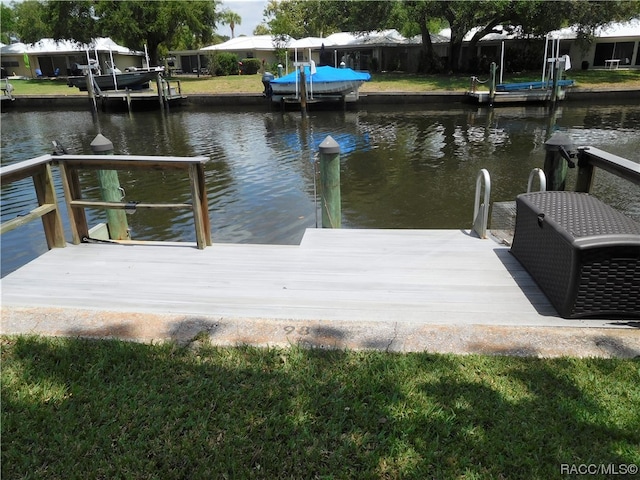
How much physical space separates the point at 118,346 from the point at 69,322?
0.55m

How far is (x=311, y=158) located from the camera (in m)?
14.2

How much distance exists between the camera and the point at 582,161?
5031 mm

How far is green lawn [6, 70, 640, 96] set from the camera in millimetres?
27969

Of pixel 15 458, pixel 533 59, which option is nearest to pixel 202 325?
pixel 15 458

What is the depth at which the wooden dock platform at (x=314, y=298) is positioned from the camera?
3.03 meters

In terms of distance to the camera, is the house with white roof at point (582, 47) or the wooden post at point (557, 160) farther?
the house with white roof at point (582, 47)

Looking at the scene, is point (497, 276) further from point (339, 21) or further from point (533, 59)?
point (339, 21)

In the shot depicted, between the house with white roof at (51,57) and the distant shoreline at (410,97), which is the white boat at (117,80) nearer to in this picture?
the distant shoreline at (410,97)

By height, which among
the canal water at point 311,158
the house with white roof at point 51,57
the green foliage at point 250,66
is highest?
the house with white roof at point 51,57

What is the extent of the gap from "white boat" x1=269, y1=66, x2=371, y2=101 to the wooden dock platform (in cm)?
2050

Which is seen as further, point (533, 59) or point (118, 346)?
point (533, 59)

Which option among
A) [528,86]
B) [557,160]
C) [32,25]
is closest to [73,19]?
[32,25]

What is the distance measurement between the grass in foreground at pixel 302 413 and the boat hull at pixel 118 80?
2933cm

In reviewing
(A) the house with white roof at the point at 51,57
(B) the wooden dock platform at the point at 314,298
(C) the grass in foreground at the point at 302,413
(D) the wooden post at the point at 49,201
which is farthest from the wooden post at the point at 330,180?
(A) the house with white roof at the point at 51,57
